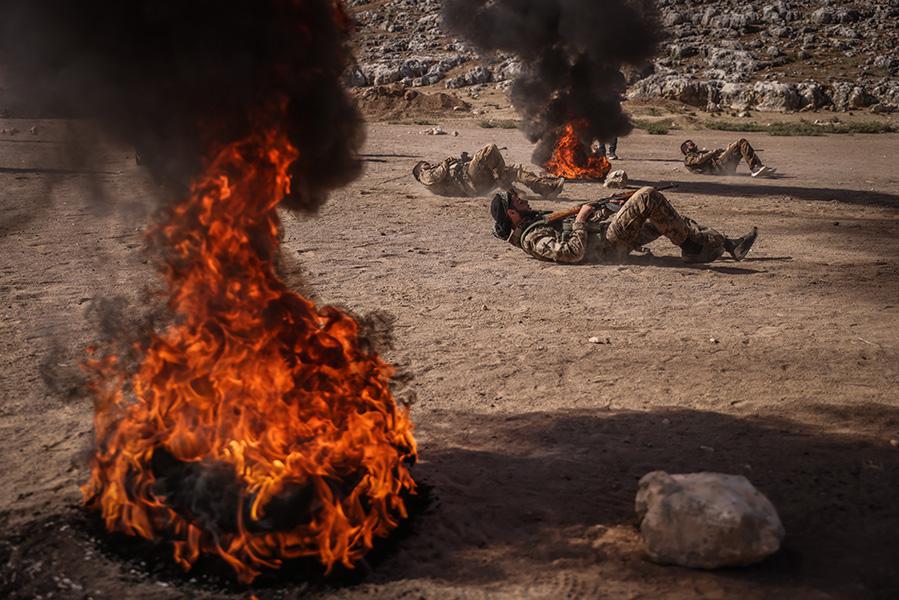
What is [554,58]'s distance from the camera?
17.9 meters

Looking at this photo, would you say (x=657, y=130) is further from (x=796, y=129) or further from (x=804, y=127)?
(x=804, y=127)

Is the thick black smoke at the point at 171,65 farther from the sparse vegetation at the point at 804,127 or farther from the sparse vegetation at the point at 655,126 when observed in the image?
the sparse vegetation at the point at 804,127

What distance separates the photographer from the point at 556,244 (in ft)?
30.5

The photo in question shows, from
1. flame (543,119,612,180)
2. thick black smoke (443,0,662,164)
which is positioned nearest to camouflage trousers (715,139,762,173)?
thick black smoke (443,0,662,164)

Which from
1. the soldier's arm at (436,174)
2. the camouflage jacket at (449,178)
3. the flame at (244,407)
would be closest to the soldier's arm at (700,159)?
the camouflage jacket at (449,178)

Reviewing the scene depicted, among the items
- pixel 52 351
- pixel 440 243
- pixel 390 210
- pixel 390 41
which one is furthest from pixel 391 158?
pixel 390 41

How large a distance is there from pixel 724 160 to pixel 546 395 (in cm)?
1299

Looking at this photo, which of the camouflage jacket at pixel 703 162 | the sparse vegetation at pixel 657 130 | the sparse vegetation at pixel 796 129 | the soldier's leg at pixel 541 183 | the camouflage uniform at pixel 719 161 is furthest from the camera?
the sparse vegetation at pixel 657 130

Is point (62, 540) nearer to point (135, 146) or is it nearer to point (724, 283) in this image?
point (135, 146)

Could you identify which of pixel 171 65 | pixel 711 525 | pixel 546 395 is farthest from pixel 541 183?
pixel 711 525

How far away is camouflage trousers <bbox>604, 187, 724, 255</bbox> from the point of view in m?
8.85

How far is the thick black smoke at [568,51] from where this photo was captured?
56.2 feet

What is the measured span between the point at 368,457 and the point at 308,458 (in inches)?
12.7

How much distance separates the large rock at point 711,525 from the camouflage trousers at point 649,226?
560cm
